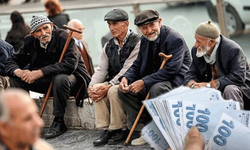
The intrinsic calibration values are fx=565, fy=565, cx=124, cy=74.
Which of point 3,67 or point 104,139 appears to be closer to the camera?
point 104,139

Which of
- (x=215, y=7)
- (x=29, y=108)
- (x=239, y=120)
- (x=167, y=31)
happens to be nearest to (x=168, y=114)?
(x=239, y=120)

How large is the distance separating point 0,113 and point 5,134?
0.11 m

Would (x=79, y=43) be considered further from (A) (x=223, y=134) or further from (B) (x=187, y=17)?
(A) (x=223, y=134)

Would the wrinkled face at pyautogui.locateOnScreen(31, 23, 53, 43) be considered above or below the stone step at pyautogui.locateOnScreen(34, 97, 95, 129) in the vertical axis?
above

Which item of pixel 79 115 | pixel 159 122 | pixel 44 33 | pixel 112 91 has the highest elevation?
pixel 44 33

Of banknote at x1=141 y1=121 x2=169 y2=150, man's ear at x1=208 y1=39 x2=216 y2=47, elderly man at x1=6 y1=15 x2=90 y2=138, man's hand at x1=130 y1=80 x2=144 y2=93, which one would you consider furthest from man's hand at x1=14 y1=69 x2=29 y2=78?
man's ear at x1=208 y1=39 x2=216 y2=47

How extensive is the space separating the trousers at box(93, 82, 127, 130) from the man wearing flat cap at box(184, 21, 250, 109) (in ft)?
2.79

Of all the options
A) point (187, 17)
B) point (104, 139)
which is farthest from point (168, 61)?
point (187, 17)

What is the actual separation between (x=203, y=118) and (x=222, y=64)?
30.1 inches

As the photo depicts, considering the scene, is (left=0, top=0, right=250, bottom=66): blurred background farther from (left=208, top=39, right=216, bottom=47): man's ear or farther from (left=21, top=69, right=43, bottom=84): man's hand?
(left=208, top=39, right=216, bottom=47): man's ear

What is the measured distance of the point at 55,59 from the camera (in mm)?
6785

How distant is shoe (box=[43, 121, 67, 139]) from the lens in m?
6.59

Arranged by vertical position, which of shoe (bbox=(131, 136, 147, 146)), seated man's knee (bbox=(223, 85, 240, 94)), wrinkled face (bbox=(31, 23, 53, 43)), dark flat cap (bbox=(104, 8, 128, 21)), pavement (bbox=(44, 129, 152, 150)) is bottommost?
pavement (bbox=(44, 129, 152, 150))

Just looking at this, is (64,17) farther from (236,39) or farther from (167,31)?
(167,31)
